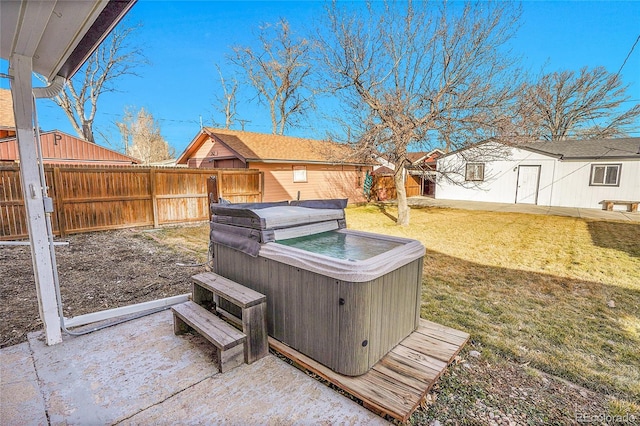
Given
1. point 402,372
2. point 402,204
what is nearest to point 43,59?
point 402,372

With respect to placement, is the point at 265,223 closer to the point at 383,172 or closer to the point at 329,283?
the point at 329,283

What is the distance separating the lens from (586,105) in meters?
20.5

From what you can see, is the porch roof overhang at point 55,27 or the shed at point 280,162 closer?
the porch roof overhang at point 55,27

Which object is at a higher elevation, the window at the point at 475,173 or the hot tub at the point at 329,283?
the window at the point at 475,173

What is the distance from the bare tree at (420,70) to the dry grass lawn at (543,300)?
9.07ft

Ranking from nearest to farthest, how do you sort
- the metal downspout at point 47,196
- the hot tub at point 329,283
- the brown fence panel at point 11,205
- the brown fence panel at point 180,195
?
the hot tub at point 329,283
the metal downspout at point 47,196
the brown fence panel at point 11,205
the brown fence panel at point 180,195

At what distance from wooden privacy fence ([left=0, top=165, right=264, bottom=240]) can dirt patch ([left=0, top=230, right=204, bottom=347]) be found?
2.44 ft

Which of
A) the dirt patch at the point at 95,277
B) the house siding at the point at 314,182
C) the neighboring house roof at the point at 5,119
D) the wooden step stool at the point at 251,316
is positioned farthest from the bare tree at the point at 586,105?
the neighboring house roof at the point at 5,119

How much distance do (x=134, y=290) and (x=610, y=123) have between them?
92.5ft

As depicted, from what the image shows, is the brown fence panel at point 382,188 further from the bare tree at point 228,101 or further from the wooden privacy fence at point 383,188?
the bare tree at point 228,101

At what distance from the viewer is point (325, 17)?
8.18 metres

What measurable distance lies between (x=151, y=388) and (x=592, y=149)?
18385 millimetres

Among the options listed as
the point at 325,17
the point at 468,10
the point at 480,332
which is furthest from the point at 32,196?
the point at 468,10

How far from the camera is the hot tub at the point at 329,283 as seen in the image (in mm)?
1944
